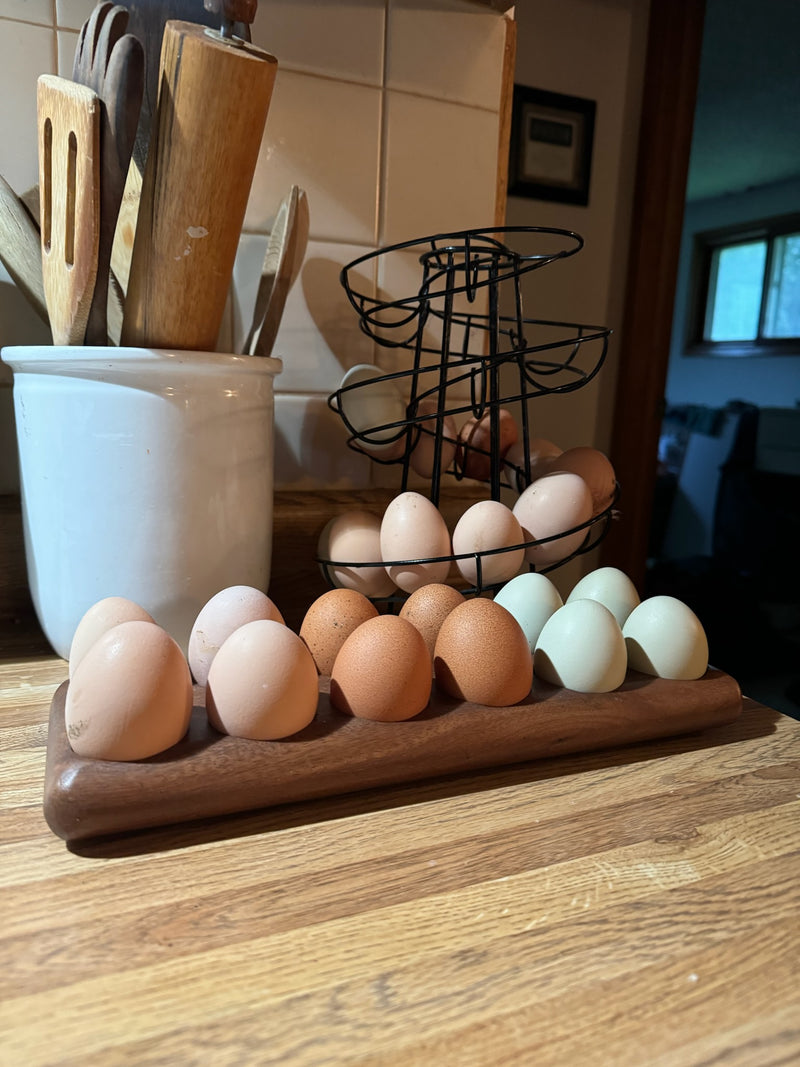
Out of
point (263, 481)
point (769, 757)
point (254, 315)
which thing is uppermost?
point (254, 315)

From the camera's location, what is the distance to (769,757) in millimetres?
500

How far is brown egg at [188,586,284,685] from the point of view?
48 centimetres

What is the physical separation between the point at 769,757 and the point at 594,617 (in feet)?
0.50

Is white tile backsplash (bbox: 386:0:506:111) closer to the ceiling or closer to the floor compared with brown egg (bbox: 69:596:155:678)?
closer to the ceiling

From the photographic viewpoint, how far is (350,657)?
1.49 feet

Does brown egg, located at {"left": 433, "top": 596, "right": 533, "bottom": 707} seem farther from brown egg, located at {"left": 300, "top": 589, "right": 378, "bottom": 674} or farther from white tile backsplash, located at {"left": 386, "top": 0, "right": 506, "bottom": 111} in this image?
white tile backsplash, located at {"left": 386, "top": 0, "right": 506, "bottom": 111}

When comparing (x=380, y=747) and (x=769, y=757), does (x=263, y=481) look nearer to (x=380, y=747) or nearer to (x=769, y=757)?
(x=380, y=747)

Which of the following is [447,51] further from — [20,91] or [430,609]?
[430,609]

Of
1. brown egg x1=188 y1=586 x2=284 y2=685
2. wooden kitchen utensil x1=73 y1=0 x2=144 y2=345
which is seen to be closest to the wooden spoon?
wooden kitchen utensil x1=73 y1=0 x2=144 y2=345

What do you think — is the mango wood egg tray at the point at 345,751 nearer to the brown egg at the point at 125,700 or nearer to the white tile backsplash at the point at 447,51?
the brown egg at the point at 125,700

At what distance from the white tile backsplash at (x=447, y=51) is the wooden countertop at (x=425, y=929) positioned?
0.69 meters

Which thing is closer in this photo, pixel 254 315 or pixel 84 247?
pixel 84 247

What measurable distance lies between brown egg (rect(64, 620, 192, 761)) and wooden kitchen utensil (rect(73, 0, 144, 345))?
0.87ft

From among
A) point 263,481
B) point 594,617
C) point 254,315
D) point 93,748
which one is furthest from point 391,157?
point 93,748
